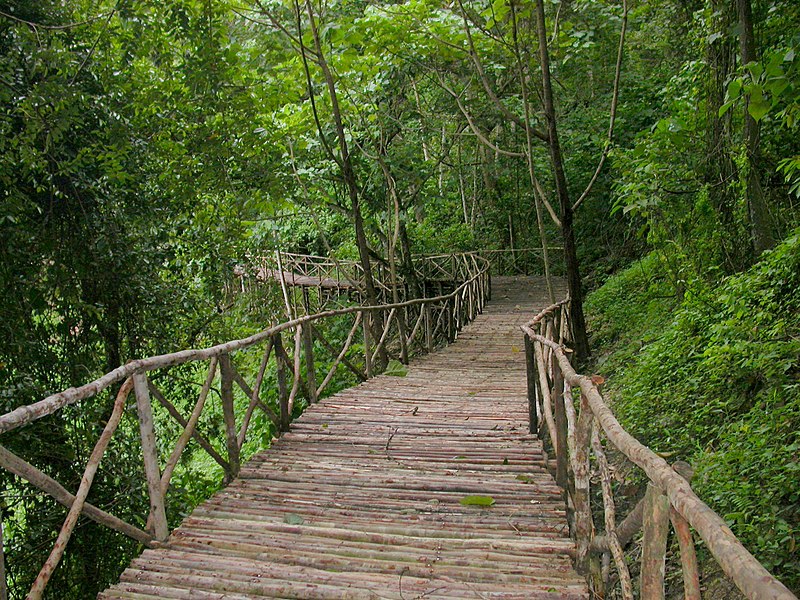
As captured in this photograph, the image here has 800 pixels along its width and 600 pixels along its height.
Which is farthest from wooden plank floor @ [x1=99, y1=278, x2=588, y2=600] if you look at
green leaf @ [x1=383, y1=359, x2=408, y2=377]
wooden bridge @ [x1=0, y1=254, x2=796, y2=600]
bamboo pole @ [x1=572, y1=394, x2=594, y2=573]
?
green leaf @ [x1=383, y1=359, x2=408, y2=377]

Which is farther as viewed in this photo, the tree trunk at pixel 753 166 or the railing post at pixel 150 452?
the tree trunk at pixel 753 166

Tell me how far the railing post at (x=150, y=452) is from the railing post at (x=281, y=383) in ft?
6.16

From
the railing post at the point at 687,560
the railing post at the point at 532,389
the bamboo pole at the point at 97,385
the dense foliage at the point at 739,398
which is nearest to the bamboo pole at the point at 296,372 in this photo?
the bamboo pole at the point at 97,385

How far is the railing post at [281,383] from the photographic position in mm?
5355

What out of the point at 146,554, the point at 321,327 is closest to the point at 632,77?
the point at 321,327

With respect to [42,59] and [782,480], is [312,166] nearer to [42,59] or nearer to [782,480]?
[42,59]

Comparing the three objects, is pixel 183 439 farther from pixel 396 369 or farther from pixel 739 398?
pixel 396 369

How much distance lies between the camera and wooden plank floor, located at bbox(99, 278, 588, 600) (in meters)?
2.99

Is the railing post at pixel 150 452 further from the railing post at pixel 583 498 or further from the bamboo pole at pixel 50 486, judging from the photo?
the railing post at pixel 583 498

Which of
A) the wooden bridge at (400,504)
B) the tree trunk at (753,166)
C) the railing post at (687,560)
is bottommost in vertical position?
the wooden bridge at (400,504)

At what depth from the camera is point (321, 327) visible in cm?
1500

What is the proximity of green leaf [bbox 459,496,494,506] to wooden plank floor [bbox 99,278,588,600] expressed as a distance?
0.05 m

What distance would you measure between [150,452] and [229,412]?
0.99 m

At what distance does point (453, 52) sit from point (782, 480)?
8.02 meters
